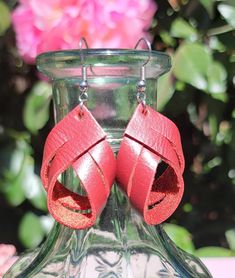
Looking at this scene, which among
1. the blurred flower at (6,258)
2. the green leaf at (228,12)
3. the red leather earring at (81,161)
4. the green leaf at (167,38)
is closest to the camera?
the red leather earring at (81,161)

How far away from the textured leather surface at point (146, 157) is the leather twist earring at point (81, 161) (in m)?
0.01

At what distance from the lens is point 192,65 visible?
107 centimetres

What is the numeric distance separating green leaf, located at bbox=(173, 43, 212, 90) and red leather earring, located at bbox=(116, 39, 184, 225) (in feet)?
1.47

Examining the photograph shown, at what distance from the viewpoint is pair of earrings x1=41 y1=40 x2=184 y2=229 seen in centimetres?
59

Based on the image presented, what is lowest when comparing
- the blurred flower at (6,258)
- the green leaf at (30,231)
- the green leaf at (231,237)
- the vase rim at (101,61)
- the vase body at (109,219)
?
the green leaf at (231,237)

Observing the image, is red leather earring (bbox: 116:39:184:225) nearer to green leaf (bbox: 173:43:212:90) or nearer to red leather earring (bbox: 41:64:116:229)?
red leather earring (bbox: 41:64:116:229)

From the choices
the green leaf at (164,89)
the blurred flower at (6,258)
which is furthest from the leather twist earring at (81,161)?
the green leaf at (164,89)

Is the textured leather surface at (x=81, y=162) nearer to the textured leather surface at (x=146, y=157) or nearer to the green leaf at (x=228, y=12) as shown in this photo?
the textured leather surface at (x=146, y=157)

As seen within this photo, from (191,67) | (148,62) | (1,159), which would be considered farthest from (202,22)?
(148,62)

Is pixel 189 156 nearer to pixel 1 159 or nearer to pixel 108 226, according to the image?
pixel 1 159

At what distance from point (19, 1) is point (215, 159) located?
1.43 ft

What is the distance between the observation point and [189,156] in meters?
1.36

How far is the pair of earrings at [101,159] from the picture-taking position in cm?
59

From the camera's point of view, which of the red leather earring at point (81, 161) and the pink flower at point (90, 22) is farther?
the pink flower at point (90, 22)
